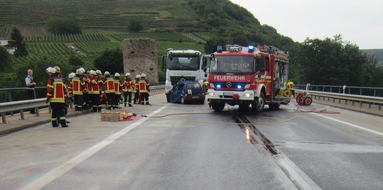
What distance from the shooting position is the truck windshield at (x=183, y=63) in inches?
1021

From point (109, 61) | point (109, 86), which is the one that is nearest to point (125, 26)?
point (109, 61)

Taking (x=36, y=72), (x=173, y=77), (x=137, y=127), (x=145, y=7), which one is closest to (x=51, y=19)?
(x=145, y=7)

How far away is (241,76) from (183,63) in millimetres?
10578

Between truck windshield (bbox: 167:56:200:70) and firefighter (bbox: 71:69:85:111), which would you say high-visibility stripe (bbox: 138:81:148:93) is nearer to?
truck windshield (bbox: 167:56:200:70)

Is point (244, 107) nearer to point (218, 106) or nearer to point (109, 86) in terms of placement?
point (218, 106)

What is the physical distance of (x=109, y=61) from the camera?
81375mm

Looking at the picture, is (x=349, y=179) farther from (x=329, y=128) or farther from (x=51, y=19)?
(x=51, y=19)

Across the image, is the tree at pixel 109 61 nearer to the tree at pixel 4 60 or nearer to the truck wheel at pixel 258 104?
the tree at pixel 4 60

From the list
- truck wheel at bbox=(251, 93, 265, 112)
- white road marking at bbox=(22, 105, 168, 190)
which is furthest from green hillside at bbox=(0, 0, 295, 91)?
white road marking at bbox=(22, 105, 168, 190)

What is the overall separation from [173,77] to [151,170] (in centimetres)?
1950

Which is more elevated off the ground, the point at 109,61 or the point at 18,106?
the point at 109,61

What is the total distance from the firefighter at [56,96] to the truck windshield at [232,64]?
265 inches

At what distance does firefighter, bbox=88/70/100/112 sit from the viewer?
671 inches

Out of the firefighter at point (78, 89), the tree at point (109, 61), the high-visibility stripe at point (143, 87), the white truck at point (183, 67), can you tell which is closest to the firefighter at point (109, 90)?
the firefighter at point (78, 89)
